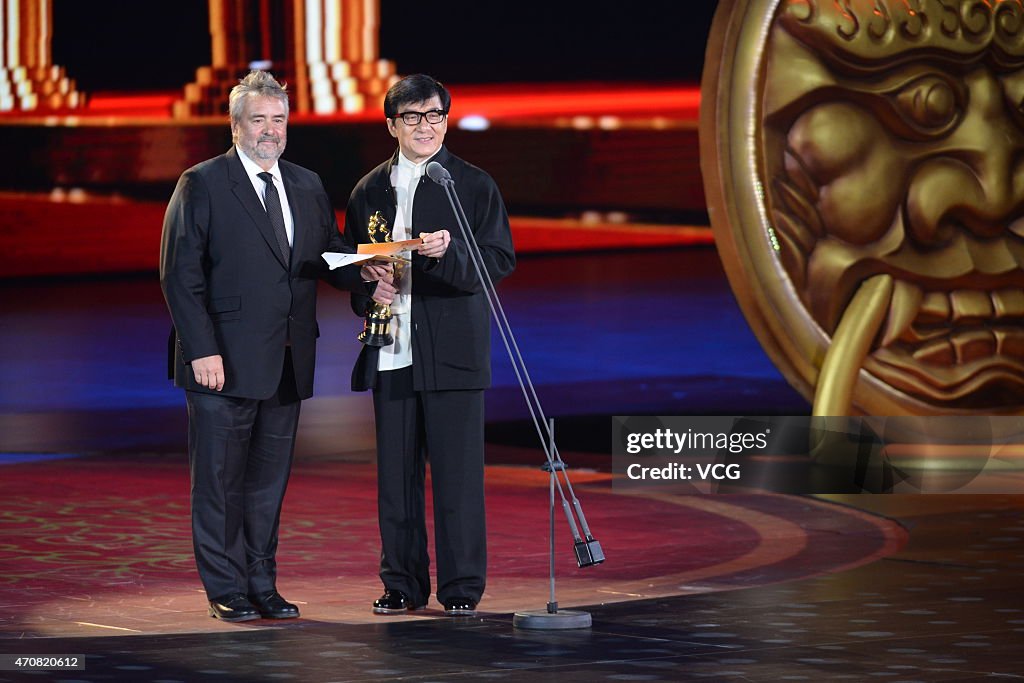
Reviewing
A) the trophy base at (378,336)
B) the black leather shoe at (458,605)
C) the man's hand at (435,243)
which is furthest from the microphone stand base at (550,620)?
the man's hand at (435,243)

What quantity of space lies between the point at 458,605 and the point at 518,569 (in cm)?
89

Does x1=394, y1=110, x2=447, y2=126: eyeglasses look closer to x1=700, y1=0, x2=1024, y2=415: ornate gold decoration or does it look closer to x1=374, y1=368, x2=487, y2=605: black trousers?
x1=374, y1=368, x2=487, y2=605: black trousers

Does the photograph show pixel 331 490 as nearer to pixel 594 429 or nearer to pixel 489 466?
pixel 489 466

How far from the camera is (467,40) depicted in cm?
1778

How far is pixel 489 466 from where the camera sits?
369 inches

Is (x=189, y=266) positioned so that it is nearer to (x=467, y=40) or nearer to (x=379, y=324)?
(x=379, y=324)

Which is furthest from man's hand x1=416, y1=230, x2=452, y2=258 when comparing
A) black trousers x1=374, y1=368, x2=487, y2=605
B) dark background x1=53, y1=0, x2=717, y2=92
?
dark background x1=53, y1=0, x2=717, y2=92

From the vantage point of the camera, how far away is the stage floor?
5059 mm

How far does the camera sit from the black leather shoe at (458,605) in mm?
5809

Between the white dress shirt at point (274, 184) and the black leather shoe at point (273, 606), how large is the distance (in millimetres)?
1039

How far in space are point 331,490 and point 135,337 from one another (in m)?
7.84

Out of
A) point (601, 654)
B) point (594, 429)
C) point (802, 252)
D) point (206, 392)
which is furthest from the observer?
point (594, 429)

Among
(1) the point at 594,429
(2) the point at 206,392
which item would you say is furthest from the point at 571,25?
(2) the point at 206,392

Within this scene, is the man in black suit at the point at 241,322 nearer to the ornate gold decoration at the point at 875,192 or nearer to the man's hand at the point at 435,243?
the man's hand at the point at 435,243
